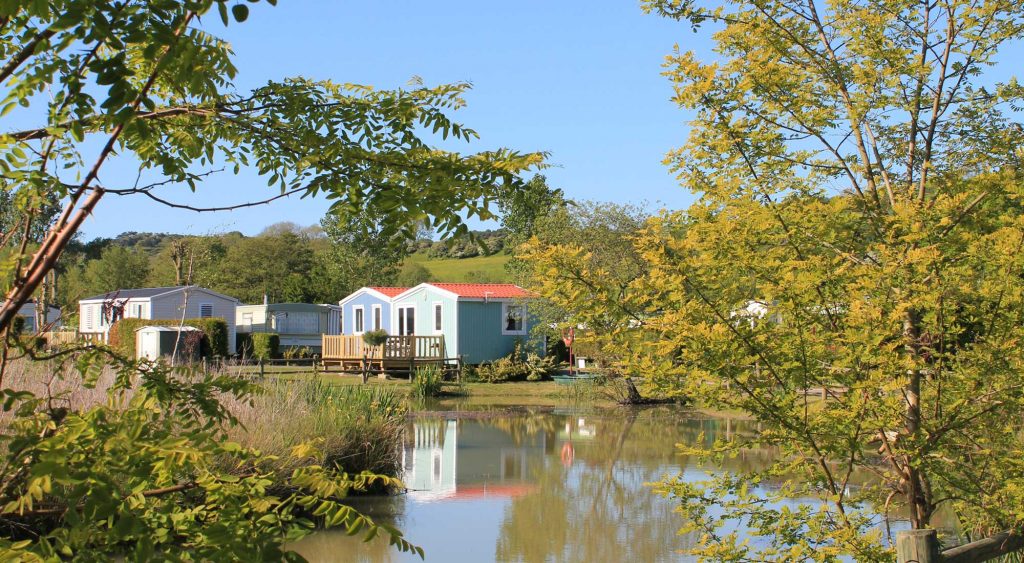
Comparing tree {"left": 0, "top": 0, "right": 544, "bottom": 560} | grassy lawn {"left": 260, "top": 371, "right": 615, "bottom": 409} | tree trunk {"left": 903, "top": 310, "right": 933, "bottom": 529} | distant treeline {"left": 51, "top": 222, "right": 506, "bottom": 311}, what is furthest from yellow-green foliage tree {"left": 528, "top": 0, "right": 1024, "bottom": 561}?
distant treeline {"left": 51, "top": 222, "right": 506, "bottom": 311}

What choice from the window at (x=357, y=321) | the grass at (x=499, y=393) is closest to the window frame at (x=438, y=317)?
the grass at (x=499, y=393)

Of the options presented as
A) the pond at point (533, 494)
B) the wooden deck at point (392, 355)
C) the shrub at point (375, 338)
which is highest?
the shrub at point (375, 338)

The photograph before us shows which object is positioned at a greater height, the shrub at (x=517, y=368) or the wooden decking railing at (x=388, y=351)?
the wooden decking railing at (x=388, y=351)

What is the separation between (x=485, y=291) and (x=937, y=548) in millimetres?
29085

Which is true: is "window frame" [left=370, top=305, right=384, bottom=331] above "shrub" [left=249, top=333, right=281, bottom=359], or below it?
above

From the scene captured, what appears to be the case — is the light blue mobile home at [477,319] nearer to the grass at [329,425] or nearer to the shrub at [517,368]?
the shrub at [517,368]

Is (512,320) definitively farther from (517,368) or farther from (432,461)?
(432,461)

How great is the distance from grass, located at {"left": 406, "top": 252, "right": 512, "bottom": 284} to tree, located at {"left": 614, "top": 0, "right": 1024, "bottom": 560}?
59.0 metres

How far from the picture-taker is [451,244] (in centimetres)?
259

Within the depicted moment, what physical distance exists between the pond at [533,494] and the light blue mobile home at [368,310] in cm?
1485

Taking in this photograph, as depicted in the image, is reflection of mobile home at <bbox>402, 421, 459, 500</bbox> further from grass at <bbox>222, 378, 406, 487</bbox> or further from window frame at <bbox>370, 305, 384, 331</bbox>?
window frame at <bbox>370, 305, 384, 331</bbox>

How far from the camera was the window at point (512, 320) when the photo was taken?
32688 mm

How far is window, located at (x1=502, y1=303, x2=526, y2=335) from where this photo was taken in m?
32.7

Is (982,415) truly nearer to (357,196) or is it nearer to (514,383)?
(357,196)
